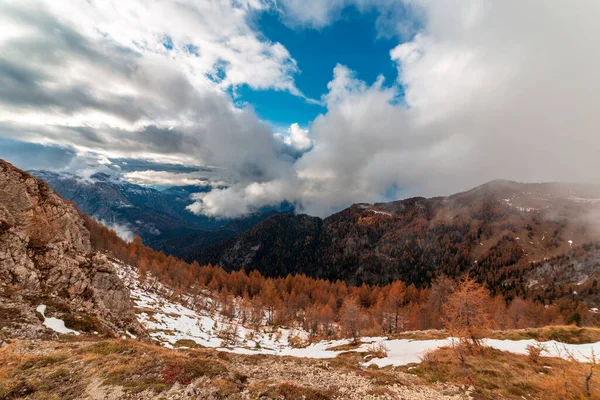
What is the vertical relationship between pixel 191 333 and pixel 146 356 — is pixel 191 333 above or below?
below

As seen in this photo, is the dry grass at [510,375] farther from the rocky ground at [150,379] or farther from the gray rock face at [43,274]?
the gray rock face at [43,274]

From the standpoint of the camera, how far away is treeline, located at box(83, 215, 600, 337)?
83.9 meters

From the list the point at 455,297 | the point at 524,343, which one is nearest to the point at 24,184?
the point at 455,297

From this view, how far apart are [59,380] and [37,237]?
28918 millimetres

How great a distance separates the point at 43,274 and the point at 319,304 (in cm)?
11824

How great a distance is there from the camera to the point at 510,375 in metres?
21.8

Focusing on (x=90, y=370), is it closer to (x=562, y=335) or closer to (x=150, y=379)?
(x=150, y=379)

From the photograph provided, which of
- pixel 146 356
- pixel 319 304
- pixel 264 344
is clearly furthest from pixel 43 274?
pixel 319 304

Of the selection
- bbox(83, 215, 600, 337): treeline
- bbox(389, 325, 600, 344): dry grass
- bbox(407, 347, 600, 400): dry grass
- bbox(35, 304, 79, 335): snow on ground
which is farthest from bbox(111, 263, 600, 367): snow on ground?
bbox(83, 215, 600, 337): treeline

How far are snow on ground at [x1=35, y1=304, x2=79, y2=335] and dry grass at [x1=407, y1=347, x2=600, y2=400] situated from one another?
36.9 meters

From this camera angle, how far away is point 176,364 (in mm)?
17609

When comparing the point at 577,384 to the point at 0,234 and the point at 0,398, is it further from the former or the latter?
the point at 0,234

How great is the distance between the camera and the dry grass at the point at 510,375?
1142 centimetres

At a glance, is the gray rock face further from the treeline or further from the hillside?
the treeline
